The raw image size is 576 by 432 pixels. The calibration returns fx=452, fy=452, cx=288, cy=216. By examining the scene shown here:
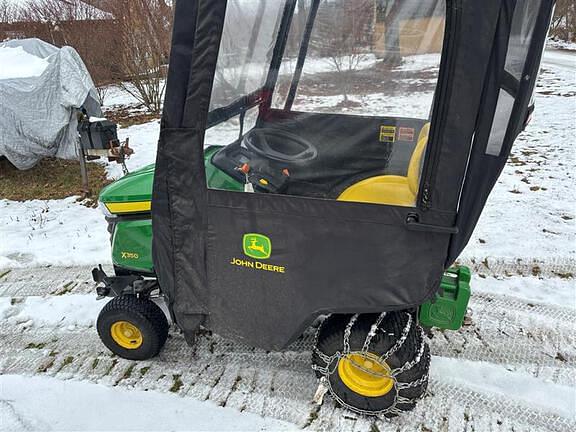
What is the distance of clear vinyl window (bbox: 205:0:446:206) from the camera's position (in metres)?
1.66

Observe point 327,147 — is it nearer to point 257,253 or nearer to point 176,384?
point 257,253

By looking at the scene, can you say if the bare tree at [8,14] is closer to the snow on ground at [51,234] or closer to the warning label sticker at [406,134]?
the snow on ground at [51,234]

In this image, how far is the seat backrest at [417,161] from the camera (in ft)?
5.53

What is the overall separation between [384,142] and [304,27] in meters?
0.59

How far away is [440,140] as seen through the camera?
1616 mm

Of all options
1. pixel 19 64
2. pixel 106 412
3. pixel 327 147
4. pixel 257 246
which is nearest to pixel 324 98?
pixel 327 147

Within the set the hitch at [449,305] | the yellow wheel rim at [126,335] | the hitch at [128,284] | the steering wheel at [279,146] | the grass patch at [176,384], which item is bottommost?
the grass patch at [176,384]

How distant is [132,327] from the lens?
8.52 feet

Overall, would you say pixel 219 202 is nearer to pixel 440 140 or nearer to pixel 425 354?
pixel 440 140

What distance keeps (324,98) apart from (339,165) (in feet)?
0.97

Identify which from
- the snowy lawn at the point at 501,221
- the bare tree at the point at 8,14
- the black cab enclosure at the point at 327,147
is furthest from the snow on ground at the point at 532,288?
the bare tree at the point at 8,14

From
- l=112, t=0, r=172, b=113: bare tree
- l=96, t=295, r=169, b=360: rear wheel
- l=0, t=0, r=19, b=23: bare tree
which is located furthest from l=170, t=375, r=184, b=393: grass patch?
l=0, t=0, r=19, b=23: bare tree

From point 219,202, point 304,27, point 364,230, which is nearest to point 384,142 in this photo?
point 364,230

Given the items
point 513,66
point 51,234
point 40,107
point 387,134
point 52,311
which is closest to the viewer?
point 513,66
